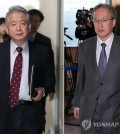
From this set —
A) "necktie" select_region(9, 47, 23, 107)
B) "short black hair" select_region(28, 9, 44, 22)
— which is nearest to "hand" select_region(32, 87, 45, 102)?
"necktie" select_region(9, 47, 23, 107)

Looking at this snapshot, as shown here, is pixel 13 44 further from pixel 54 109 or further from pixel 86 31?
pixel 86 31

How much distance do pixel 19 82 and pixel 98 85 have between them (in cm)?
56

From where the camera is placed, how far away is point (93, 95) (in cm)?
205

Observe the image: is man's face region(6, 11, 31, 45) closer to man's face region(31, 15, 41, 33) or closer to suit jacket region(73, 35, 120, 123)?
suit jacket region(73, 35, 120, 123)

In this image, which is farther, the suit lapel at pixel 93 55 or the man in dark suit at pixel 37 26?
the man in dark suit at pixel 37 26

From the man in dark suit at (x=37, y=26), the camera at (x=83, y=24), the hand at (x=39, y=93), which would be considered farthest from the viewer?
the camera at (x=83, y=24)

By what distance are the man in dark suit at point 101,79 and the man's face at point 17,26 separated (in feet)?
1.52

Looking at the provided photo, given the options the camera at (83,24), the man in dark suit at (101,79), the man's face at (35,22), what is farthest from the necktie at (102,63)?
the camera at (83,24)

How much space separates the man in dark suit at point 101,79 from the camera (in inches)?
78.4

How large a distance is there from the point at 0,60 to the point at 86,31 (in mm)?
1635

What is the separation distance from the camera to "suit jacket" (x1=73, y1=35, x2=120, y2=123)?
199cm

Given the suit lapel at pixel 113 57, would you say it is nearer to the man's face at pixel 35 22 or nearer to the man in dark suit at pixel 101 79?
the man in dark suit at pixel 101 79

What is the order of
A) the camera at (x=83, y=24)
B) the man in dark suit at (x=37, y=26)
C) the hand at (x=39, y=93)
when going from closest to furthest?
the hand at (x=39, y=93)
the man in dark suit at (x=37, y=26)
the camera at (x=83, y=24)

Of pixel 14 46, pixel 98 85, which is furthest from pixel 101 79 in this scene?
pixel 14 46
